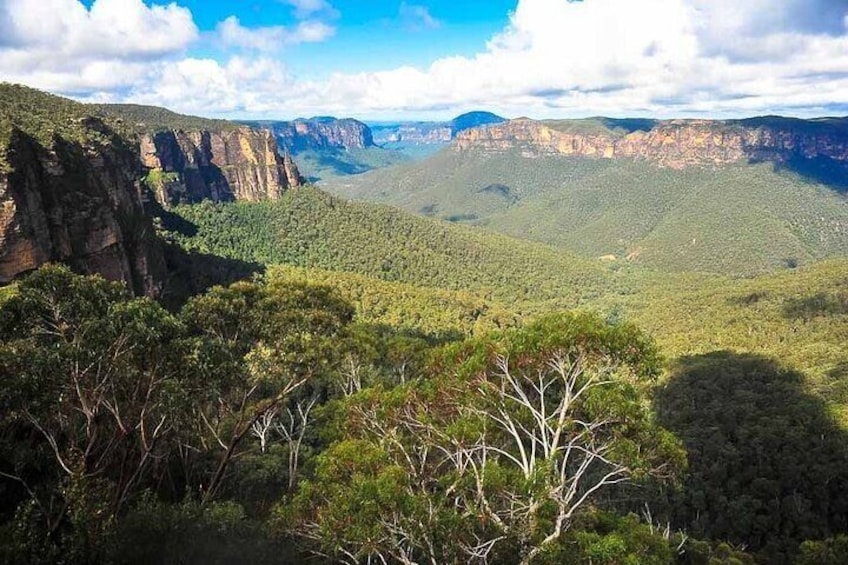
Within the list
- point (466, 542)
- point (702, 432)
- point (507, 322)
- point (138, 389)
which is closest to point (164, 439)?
point (138, 389)

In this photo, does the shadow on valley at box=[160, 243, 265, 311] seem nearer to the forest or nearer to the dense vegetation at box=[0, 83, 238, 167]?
the dense vegetation at box=[0, 83, 238, 167]

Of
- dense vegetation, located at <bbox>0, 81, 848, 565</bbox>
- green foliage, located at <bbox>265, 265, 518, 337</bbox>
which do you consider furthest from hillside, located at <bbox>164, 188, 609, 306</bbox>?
dense vegetation, located at <bbox>0, 81, 848, 565</bbox>

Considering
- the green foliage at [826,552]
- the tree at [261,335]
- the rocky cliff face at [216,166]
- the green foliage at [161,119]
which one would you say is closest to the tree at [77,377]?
the tree at [261,335]

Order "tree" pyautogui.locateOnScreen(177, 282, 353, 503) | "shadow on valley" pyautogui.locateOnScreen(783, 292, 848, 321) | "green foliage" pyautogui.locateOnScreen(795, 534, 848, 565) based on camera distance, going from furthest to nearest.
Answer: "shadow on valley" pyautogui.locateOnScreen(783, 292, 848, 321), "green foliage" pyautogui.locateOnScreen(795, 534, 848, 565), "tree" pyautogui.locateOnScreen(177, 282, 353, 503)

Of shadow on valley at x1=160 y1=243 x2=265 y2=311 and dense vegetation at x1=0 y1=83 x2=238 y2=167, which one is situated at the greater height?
dense vegetation at x1=0 y1=83 x2=238 y2=167

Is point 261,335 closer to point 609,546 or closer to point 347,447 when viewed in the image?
point 347,447

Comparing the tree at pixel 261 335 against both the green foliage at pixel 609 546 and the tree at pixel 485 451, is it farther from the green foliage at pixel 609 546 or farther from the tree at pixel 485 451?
the green foliage at pixel 609 546
